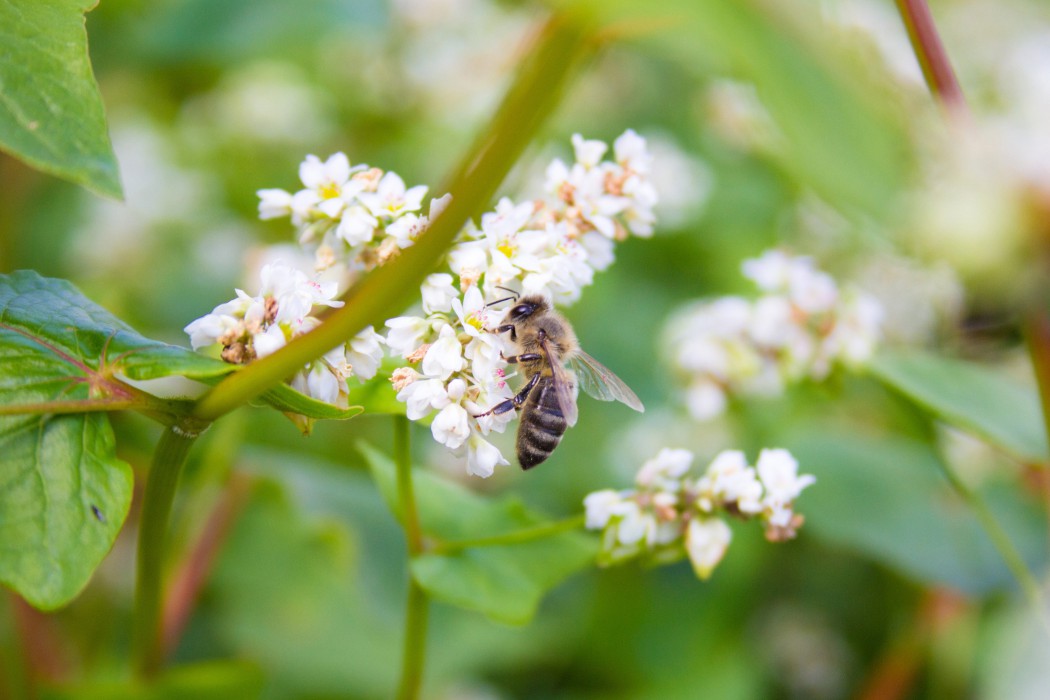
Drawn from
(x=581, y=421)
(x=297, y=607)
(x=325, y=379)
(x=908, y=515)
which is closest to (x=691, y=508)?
(x=325, y=379)

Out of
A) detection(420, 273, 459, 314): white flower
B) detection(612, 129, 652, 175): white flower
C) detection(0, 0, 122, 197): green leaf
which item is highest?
detection(0, 0, 122, 197): green leaf

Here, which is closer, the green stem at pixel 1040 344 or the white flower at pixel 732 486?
the white flower at pixel 732 486

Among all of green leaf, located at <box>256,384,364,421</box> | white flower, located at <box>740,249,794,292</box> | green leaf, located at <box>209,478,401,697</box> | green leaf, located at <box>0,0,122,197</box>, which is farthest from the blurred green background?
green leaf, located at <box>0,0,122,197</box>

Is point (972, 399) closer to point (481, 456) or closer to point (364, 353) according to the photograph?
point (481, 456)

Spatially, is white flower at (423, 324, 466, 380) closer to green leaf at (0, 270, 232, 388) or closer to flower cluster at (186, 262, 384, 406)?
flower cluster at (186, 262, 384, 406)

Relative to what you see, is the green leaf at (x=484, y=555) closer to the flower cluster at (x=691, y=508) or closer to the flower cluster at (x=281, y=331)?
the flower cluster at (x=691, y=508)

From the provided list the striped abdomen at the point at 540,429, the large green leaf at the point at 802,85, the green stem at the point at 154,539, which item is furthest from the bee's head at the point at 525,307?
the large green leaf at the point at 802,85

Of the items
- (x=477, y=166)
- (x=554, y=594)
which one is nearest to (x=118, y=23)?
(x=554, y=594)
